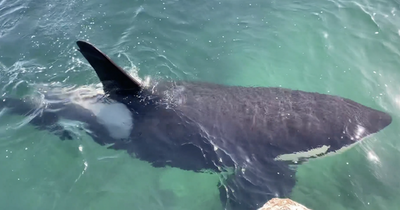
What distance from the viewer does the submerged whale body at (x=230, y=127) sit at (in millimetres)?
6117

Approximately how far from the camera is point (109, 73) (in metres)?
6.03

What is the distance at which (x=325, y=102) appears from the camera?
21.3 feet

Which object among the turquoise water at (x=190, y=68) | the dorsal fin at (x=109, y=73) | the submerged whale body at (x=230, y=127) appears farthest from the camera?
the turquoise water at (x=190, y=68)

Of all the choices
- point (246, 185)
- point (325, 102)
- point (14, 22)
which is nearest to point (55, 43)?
point (14, 22)

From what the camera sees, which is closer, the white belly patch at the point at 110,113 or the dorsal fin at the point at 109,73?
the dorsal fin at the point at 109,73

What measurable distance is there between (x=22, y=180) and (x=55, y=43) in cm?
384

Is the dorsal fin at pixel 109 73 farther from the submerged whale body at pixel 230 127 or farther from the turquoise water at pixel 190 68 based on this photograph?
the turquoise water at pixel 190 68

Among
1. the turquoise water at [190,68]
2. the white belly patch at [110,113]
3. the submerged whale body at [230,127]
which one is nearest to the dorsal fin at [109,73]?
the submerged whale body at [230,127]

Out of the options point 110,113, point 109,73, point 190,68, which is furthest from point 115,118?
point 190,68

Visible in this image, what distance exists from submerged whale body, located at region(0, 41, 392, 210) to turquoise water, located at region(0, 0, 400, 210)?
38 centimetres

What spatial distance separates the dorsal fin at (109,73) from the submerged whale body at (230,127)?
17 mm

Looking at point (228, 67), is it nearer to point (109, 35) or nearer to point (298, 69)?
point (298, 69)

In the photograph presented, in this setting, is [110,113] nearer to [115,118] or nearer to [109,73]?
[115,118]

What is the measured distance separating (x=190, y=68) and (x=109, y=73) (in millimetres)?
2803
